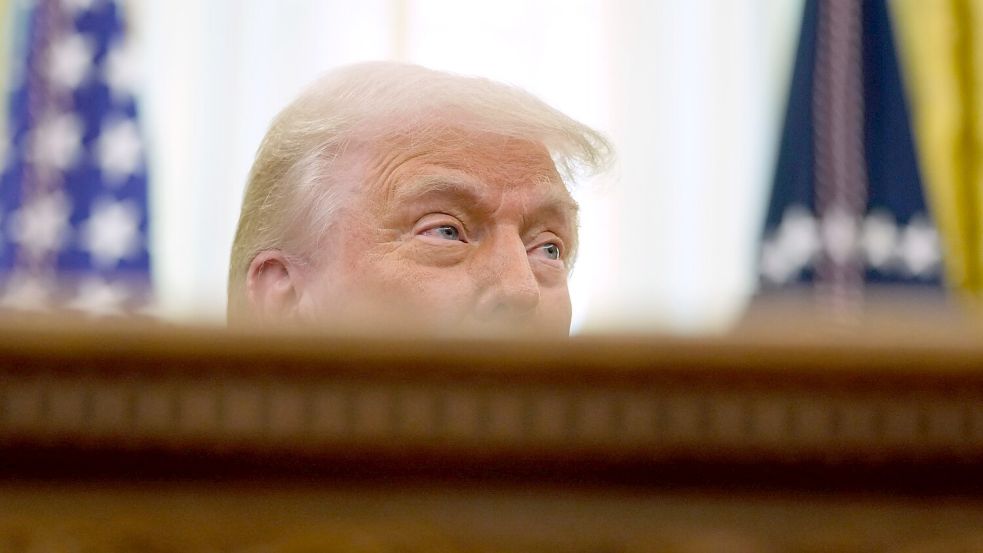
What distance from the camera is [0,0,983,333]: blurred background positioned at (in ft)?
11.1

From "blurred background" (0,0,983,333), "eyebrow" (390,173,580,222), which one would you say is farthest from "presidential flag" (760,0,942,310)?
"eyebrow" (390,173,580,222)

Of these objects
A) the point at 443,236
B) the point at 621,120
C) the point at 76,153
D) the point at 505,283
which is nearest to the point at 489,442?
the point at 505,283

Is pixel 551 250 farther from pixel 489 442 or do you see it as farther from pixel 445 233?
pixel 489 442

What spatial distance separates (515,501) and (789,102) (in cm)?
310

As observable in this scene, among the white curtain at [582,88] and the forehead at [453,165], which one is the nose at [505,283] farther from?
the white curtain at [582,88]

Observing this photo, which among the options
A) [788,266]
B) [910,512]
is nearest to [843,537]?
[910,512]

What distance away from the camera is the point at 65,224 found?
345cm

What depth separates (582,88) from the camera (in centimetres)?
358

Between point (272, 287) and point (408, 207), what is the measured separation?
26 centimetres

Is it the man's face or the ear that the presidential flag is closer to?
the man's face

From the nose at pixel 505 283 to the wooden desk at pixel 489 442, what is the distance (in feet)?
3.36

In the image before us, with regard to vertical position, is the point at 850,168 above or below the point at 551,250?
above

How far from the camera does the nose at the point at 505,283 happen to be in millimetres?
1617

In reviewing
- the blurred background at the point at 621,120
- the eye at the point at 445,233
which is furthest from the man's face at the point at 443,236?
the blurred background at the point at 621,120
